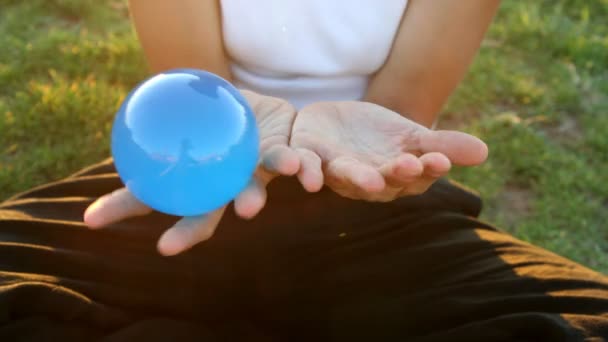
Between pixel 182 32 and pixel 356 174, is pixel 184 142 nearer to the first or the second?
pixel 356 174

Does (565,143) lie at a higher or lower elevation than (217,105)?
lower

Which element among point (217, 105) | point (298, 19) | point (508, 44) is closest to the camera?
point (217, 105)

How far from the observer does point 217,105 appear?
3.48 ft

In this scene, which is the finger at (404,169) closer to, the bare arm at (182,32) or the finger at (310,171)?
the finger at (310,171)

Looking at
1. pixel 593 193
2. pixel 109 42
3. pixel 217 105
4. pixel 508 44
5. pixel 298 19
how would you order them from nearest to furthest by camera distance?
pixel 217 105
pixel 298 19
pixel 593 193
pixel 109 42
pixel 508 44

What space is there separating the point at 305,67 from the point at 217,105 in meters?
0.62

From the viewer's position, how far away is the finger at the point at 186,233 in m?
1.05

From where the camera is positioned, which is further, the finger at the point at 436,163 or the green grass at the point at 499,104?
the green grass at the point at 499,104

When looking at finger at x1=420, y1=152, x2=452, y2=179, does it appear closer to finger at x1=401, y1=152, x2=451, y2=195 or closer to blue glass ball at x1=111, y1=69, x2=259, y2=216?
finger at x1=401, y1=152, x2=451, y2=195

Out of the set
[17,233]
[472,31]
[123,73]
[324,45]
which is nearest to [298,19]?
[324,45]

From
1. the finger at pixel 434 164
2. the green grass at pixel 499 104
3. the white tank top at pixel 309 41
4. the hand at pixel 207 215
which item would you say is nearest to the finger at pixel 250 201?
the hand at pixel 207 215

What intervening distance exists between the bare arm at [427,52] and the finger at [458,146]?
520 millimetres

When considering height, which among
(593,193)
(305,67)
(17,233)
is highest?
(305,67)

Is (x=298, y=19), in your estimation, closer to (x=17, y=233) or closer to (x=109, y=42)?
(x=17, y=233)
